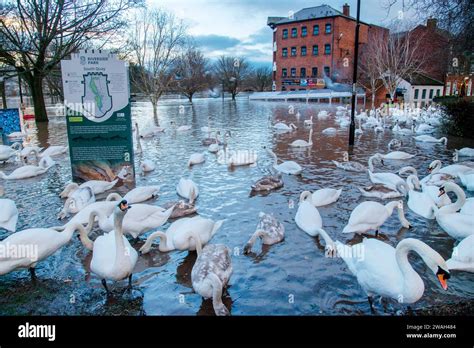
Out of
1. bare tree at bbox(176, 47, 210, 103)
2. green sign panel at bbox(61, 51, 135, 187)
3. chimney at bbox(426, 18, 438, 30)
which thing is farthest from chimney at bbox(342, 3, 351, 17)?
bare tree at bbox(176, 47, 210, 103)

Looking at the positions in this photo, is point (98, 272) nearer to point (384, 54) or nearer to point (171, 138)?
point (171, 138)

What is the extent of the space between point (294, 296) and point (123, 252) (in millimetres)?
2365

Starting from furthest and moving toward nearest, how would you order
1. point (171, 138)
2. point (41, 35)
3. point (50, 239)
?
point (41, 35) → point (171, 138) → point (50, 239)

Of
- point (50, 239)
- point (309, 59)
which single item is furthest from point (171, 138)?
point (50, 239)

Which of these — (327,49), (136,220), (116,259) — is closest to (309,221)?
(136,220)

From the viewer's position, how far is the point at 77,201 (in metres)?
7.68

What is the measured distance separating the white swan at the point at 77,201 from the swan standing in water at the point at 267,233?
4132mm

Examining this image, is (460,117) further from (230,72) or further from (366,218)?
(230,72)

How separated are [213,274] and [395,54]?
34409mm

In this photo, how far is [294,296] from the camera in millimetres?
4547

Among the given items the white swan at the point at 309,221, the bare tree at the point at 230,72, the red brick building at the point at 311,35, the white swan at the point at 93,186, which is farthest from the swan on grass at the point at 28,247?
the bare tree at the point at 230,72

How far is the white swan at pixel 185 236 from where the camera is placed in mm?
5414

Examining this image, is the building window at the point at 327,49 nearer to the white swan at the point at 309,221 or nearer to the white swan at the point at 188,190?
the white swan at the point at 188,190

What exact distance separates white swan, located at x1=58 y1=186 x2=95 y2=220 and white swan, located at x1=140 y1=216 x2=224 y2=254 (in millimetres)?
2720
